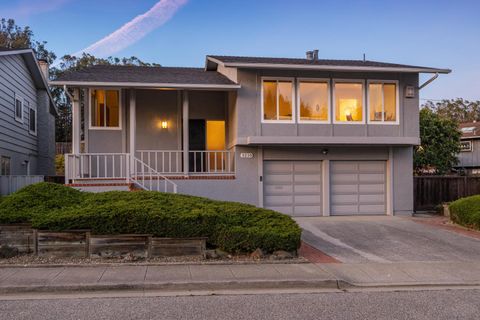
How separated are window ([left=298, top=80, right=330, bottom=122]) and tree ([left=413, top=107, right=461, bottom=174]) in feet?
32.9

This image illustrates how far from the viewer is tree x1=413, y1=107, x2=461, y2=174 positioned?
22672 millimetres

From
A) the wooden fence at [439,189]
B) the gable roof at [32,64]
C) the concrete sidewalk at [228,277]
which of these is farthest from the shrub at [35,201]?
the wooden fence at [439,189]

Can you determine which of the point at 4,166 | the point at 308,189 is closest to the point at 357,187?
the point at 308,189

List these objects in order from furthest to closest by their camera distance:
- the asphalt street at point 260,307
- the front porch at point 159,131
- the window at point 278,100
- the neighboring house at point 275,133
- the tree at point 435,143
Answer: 1. the tree at point 435,143
2. the window at point 278,100
3. the front porch at point 159,131
4. the neighboring house at point 275,133
5. the asphalt street at point 260,307

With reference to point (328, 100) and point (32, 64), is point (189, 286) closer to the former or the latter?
point (328, 100)

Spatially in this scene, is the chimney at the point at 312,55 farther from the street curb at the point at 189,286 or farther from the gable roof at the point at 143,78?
the street curb at the point at 189,286

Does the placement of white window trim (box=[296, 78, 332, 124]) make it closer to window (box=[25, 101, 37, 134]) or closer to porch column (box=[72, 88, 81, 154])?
porch column (box=[72, 88, 81, 154])

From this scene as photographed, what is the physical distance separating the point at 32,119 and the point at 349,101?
13.4m

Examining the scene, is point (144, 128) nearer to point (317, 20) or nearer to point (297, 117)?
point (297, 117)

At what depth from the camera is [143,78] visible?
1413cm

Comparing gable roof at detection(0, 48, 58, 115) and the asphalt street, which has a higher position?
gable roof at detection(0, 48, 58, 115)

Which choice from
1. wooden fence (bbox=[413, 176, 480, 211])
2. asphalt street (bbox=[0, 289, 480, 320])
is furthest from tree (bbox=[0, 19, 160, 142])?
asphalt street (bbox=[0, 289, 480, 320])

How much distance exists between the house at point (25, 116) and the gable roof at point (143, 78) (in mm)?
2665

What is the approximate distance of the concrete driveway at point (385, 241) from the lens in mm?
9414
